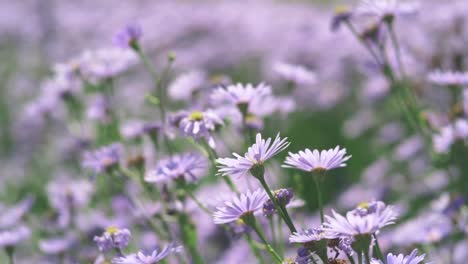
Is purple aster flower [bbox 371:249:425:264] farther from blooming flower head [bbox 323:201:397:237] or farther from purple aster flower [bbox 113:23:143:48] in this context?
purple aster flower [bbox 113:23:143:48]

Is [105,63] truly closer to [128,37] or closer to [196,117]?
[128,37]

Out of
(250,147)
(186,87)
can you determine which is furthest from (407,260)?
(186,87)

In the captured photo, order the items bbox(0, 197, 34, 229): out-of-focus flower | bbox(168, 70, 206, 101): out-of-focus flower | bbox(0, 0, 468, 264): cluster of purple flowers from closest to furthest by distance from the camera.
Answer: bbox(0, 0, 468, 264): cluster of purple flowers, bbox(168, 70, 206, 101): out-of-focus flower, bbox(0, 197, 34, 229): out-of-focus flower

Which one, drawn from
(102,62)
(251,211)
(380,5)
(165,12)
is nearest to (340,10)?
(380,5)

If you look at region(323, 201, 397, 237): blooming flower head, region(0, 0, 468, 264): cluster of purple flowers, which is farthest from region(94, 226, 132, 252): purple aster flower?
region(323, 201, 397, 237): blooming flower head

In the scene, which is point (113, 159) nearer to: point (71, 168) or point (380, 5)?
point (380, 5)

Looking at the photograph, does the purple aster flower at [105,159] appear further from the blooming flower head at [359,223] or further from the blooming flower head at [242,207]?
the blooming flower head at [359,223]
